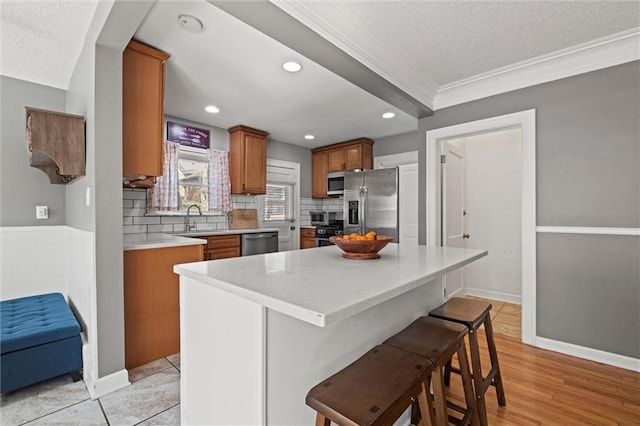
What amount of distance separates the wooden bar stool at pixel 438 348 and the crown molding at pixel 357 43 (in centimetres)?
179

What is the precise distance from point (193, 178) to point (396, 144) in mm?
3237

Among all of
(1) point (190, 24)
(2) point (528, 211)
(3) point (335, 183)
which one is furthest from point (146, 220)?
(2) point (528, 211)

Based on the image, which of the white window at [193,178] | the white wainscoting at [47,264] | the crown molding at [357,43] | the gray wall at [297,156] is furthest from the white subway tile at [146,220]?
the crown molding at [357,43]

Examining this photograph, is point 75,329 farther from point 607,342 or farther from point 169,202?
point 607,342

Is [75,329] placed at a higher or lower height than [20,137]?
lower

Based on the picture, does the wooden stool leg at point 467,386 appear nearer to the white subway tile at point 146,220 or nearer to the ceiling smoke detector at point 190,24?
the ceiling smoke detector at point 190,24

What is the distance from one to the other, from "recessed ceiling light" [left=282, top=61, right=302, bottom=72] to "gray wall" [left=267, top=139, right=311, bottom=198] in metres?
2.48

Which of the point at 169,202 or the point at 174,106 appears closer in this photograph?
the point at 174,106

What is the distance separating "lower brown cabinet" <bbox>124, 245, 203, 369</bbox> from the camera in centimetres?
211

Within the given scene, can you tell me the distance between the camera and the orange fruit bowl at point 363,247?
1465 mm

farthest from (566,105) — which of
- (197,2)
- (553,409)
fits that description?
(197,2)

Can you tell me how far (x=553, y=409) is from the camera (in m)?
1.72

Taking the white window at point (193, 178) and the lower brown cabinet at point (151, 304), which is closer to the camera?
the lower brown cabinet at point (151, 304)

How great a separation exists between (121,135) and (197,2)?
939 millimetres
